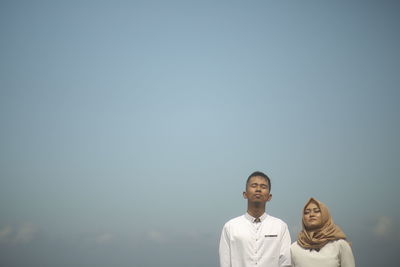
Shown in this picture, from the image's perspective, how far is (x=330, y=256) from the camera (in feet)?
18.6

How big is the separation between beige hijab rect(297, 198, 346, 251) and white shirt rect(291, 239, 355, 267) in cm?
7

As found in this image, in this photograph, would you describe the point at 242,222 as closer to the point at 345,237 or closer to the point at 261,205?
the point at 261,205

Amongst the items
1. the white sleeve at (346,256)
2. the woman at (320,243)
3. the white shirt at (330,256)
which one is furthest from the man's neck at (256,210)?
the white sleeve at (346,256)

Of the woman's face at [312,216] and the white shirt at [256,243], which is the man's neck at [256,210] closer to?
the white shirt at [256,243]

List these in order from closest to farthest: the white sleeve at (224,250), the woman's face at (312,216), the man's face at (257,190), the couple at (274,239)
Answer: the couple at (274,239) < the woman's face at (312,216) < the man's face at (257,190) < the white sleeve at (224,250)

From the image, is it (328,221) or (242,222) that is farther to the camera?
(242,222)

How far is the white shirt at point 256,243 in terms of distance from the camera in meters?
6.22

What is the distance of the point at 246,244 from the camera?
20.7 ft

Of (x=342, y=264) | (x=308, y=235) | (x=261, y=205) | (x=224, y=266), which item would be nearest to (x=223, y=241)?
(x=224, y=266)

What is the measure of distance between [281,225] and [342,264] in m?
1.09

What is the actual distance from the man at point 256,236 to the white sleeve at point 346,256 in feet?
2.67

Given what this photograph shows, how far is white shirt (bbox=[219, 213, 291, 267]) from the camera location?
20.4 feet

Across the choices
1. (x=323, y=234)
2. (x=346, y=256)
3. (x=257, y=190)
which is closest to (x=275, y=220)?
(x=257, y=190)

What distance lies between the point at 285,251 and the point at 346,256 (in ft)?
3.05
